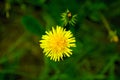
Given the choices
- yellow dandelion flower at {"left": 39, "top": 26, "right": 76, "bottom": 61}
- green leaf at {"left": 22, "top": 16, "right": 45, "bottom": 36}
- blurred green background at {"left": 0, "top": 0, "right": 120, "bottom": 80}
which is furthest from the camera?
blurred green background at {"left": 0, "top": 0, "right": 120, "bottom": 80}

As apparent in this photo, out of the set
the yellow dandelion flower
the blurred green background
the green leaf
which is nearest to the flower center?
the yellow dandelion flower

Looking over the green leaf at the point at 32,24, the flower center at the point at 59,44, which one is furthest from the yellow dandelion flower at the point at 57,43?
the green leaf at the point at 32,24

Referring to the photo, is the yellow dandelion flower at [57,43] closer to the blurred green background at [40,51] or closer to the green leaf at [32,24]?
the green leaf at [32,24]

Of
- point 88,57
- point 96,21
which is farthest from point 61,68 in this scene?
point 96,21

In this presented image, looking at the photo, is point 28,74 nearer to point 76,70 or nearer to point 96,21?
point 76,70

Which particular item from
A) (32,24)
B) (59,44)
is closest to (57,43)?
(59,44)

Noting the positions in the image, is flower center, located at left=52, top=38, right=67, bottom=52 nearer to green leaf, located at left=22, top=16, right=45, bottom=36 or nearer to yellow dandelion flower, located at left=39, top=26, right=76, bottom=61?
yellow dandelion flower, located at left=39, top=26, right=76, bottom=61

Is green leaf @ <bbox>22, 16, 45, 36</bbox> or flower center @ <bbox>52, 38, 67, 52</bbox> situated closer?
flower center @ <bbox>52, 38, 67, 52</bbox>
